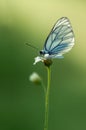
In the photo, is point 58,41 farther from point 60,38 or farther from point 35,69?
point 35,69

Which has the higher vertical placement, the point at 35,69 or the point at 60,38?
the point at 35,69

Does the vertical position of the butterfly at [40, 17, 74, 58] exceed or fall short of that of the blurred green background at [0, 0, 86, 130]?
it falls short

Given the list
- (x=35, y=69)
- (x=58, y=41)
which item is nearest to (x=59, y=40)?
(x=58, y=41)

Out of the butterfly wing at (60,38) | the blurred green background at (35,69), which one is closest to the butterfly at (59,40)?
the butterfly wing at (60,38)

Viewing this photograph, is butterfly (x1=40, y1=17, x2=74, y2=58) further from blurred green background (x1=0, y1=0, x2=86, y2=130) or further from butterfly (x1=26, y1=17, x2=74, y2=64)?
→ blurred green background (x1=0, y1=0, x2=86, y2=130)

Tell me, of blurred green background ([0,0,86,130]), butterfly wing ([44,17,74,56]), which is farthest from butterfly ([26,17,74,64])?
blurred green background ([0,0,86,130])

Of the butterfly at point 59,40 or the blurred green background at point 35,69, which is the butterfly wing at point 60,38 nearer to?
the butterfly at point 59,40

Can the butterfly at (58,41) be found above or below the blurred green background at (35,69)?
below

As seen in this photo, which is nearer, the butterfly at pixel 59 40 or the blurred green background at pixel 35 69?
the butterfly at pixel 59 40
